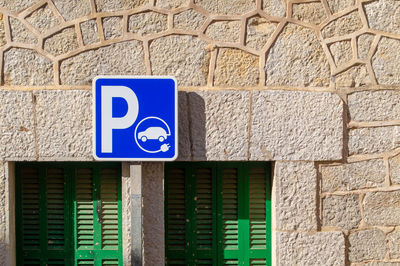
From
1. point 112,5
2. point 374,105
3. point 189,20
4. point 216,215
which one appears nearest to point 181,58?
point 189,20

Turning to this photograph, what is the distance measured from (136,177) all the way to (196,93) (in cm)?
73

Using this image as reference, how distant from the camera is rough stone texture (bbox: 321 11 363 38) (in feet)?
11.0

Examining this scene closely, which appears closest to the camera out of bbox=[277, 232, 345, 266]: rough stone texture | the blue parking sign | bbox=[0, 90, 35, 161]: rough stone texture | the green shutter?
the blue parking sign

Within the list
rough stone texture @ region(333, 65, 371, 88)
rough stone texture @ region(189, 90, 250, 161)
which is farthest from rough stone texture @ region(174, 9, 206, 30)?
rough stone texture @ region(333, 65, 371, 88)

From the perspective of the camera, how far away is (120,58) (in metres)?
3.27

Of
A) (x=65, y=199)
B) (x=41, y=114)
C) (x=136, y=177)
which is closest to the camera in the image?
(x=136, y=177)

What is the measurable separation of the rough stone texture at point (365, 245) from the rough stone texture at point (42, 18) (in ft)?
8.48

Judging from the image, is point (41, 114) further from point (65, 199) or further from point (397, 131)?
point (397, 131)

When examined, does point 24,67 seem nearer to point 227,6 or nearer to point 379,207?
point 227,6

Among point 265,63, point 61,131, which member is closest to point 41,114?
point 61,131

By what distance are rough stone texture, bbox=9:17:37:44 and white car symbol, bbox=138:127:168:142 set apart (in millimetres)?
1051

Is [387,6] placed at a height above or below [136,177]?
above

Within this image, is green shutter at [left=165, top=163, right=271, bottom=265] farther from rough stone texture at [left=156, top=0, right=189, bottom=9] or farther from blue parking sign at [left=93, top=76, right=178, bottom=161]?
rough stone texture at [left=156, top=0, right=189, bottom=9]

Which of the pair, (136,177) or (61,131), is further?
(61,131)
